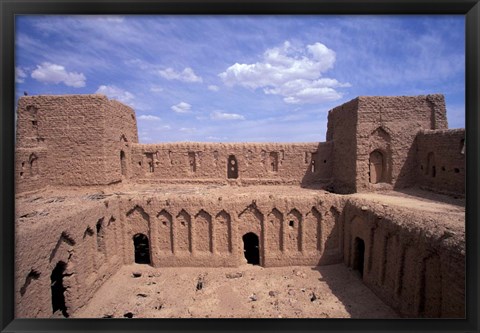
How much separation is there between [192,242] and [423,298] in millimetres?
10654

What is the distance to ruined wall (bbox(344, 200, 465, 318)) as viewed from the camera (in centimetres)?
670

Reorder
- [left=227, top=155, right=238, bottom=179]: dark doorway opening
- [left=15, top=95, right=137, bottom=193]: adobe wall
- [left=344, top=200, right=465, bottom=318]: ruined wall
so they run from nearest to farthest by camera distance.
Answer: [left=344, top=200, right=465, bottom=318]: ruined wall, [left=15, top=95, right=137, bottom=193]: adobe wall, [left=227, top=155, right=238, bottom=179]: dark doorway opening

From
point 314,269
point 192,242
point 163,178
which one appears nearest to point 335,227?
point 314,269

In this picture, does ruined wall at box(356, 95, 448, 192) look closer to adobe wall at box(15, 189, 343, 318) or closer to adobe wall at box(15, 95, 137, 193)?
adobe wall at box(15, 189, 343, 318)

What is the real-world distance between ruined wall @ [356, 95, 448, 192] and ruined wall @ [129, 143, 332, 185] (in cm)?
361

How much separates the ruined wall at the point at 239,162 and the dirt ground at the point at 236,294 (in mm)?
7097

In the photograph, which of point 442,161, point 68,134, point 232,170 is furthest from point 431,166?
point 68,134

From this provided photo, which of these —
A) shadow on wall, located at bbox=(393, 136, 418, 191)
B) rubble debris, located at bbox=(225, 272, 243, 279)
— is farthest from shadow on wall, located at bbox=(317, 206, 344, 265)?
shadow on wall, located at bbox=(393, 136, 418, 191)

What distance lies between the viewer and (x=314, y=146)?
1905cm

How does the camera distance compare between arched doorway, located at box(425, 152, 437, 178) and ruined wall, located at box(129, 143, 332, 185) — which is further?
ruined wall, located at box(129, 143, 332, 185)

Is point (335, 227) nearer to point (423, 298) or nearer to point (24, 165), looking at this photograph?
point (423, 298)

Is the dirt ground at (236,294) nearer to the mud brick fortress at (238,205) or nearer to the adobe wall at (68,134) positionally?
the mud brick fortress at (238,205)

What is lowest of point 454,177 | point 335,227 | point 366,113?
point 335,227

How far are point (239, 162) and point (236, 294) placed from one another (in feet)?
32.3
